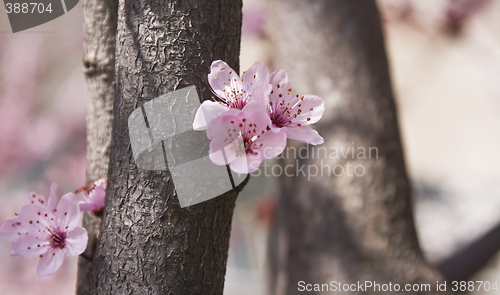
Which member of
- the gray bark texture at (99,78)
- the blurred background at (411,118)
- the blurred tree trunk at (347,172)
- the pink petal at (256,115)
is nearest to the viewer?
the pink petal at (256,115)

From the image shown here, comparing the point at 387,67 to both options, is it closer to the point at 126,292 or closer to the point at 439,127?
the point at 126,292

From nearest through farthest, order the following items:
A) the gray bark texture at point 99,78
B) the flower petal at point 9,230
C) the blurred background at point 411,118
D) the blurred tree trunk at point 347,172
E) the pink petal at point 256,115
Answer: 1. the pink petal at point 256,115
2. the flower petal at point 9,230
3. the gray bark texture at point 99,78
4. the blurred tree trunk at point 347,172
5. the blurred background at point 411,118

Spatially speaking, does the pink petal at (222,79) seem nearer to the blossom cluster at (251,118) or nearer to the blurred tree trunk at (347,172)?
the blossom cluster at (251,118)

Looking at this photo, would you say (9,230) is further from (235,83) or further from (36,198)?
(235,83)

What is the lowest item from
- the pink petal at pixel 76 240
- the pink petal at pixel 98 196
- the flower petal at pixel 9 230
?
the pink petal at pixel 76 240

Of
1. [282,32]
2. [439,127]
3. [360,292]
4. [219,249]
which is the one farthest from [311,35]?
[439,127]

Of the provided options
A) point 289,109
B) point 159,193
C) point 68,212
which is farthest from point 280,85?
point 68,212

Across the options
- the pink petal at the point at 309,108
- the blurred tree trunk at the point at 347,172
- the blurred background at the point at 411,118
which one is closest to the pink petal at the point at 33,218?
the pink petal at the point at 309,108
